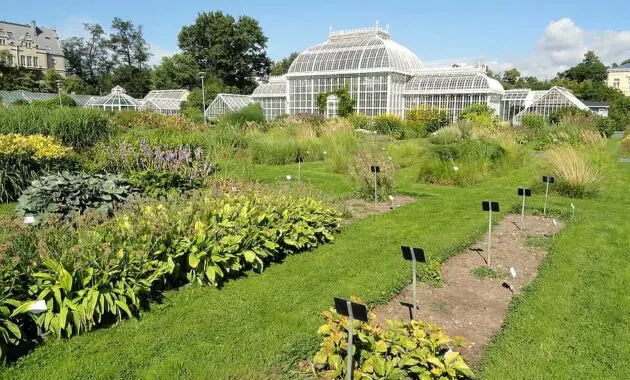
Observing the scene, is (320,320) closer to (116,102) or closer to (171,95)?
(116,102)

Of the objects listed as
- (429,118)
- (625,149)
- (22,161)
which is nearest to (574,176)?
(22,161)

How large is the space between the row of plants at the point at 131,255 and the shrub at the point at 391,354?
155cm

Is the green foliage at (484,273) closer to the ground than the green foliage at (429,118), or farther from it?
closer to the ground

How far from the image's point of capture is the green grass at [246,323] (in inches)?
109

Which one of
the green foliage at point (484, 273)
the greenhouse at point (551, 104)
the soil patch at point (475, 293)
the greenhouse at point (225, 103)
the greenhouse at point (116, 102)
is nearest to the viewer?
the soil patch at point (475, 293)

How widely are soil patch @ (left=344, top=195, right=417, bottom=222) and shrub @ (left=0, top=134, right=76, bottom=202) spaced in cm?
466

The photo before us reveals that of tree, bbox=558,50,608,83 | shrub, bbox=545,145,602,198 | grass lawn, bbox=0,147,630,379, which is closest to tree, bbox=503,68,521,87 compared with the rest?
tree, bbox=558,50,608,83

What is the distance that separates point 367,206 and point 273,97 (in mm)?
26594

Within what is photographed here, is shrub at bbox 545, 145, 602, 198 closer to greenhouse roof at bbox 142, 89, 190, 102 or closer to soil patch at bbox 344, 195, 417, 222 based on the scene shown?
soil patch at bbox 344, 195, 417, 222

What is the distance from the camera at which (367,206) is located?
7.32 meters

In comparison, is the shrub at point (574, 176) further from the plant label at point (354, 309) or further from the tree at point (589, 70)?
the tree at point (589, 70)

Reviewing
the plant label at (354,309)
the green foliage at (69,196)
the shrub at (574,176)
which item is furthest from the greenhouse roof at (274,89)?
the plant label at (354,309)

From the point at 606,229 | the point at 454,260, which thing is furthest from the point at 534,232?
the point at 454,260

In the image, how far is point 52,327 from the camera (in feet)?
9.89
